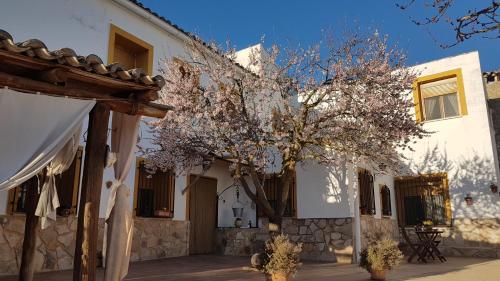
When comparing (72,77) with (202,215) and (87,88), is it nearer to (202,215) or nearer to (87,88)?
(87,88)

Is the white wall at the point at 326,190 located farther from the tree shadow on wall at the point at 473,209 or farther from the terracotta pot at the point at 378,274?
the tree shadow on wall at the point at 473,209

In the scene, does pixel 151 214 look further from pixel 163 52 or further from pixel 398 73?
pixel 398 73

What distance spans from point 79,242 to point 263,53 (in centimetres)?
670

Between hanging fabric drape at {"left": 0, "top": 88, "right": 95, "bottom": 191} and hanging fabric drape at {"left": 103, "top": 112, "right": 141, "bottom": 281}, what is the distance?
28.6 inches

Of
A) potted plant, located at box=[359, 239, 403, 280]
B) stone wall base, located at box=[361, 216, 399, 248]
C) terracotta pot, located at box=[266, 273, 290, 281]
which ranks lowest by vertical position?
terracotta pot, located at box=[266, 273, 290, 281]

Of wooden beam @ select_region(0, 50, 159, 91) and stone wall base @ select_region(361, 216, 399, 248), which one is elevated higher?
wooden beam @ select_region(0, 50, 159, 91)

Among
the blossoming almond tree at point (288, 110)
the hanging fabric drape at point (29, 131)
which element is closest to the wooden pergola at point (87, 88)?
the hanging fabric drape at point (29, 131)

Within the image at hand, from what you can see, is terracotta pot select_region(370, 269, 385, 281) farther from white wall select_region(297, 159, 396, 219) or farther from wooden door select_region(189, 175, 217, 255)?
wooden door select_region(189, 175, 217, 255)

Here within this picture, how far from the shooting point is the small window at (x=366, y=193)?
10.5 meters

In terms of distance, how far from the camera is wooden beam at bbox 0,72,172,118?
342 cm

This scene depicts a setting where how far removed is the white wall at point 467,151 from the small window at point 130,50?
8280mm

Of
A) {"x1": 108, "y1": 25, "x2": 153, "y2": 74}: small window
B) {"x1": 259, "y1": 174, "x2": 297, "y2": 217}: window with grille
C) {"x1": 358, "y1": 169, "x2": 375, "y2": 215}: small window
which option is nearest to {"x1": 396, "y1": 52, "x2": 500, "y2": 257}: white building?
{"x1": 358, "y1": 169, "x2": 375, "y2": 215}: small window

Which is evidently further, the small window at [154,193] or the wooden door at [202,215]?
the wooden door at [202,215]

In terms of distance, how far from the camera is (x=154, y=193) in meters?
9.69
